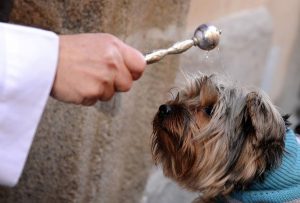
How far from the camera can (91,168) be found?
12.0ft

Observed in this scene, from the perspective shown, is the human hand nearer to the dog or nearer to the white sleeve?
the white sleeve

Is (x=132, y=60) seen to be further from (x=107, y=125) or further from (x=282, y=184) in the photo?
(x=107, y=125)

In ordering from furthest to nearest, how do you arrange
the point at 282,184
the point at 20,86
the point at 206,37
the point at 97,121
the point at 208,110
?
the point at 97,121, the point at 208,110, the point at 282,184, the point at 206,37, the point at 20,86

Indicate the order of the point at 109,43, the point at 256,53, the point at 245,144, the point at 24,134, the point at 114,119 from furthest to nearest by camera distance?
the point at 256,53
the point at 114,119
the point at 245,144
the point at 109,43
the point at 24,134

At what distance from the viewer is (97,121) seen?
3.55 metres

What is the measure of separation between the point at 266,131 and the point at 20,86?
4.25ft

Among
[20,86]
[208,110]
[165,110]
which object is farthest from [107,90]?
[208,110]

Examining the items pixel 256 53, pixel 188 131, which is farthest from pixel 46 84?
pixel 256 53

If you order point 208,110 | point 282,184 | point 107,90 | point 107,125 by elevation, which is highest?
point 107,90

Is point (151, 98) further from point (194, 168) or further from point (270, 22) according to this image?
point (270, 22)

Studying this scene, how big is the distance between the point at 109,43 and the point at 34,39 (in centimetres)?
24

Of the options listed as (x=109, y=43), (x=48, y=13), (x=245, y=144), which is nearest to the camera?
(x=109, y=43)

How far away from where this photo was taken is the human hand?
191cm

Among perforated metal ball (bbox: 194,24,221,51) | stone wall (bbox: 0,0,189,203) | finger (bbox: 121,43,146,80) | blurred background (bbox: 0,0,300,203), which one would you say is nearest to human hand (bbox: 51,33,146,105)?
finger (bbox: 121,43,146,80)
